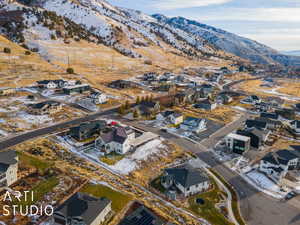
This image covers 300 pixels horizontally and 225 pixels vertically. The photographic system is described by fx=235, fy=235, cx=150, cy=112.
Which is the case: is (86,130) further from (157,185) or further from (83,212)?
(83,212)

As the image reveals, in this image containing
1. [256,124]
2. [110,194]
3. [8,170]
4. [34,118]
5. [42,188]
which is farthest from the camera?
[256,124]

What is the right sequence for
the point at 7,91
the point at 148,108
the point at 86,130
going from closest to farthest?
the point at 86,130 < the point at 148,108 < the point at 7,91

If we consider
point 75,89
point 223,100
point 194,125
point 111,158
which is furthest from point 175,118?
point 75,89

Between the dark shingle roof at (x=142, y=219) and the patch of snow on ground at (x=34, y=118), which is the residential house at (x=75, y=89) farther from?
the dark shingle roof at (x=142, y=219)

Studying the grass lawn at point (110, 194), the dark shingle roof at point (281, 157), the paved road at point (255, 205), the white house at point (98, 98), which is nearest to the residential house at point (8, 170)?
the grass lawn at point (110, 194)

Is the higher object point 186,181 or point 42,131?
point 186,181

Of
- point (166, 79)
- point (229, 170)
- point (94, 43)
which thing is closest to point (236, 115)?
point (229, 170)

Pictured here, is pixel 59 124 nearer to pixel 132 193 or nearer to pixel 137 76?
pixel 132 193
